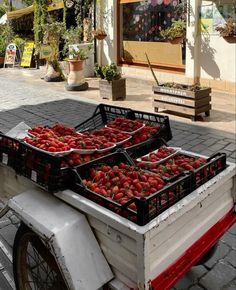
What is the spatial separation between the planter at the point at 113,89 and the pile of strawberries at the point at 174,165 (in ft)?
21.6

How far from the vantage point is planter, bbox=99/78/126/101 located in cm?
933

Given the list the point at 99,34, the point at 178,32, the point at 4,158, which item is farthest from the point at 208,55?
the point at 4,158

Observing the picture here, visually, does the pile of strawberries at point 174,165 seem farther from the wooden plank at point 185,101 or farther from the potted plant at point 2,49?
the potted plant at point 2,49

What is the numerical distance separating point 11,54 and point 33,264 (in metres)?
16.3

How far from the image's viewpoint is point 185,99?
7.36m

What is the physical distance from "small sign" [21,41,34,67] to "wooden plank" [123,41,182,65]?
5359 millimetres

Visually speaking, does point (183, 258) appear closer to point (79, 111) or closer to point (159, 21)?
point (79, 111)

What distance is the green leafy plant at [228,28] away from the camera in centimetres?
891

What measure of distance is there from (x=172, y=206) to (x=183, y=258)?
357 millimetres

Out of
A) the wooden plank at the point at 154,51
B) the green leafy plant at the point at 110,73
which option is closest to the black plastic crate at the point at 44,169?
the green leafy plant at the point at 110,73

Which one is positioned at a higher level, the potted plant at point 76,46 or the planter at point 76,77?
the potted plant at point 76,46

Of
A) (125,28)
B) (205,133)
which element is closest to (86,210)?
(205,133)

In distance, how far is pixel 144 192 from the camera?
2.26 metres

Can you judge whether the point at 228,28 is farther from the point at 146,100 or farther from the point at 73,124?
the point at 73,124
